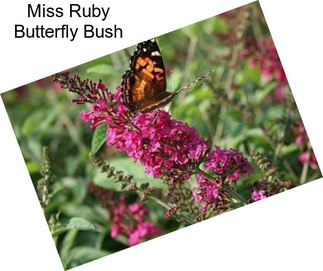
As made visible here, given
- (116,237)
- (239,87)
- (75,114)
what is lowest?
(116,237)

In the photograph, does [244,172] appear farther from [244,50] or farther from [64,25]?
[244,50]

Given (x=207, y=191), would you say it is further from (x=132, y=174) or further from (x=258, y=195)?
(x=132, y=174)

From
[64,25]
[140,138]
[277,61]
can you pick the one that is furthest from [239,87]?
[140,138]

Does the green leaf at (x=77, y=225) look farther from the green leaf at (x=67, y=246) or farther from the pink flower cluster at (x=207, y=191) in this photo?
the pink flower cluster at (x=207, y=191)

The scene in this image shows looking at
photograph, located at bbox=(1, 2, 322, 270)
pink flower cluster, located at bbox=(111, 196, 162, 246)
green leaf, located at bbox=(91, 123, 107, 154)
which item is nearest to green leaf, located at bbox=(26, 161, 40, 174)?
photograph, located at bbox=(1, 2, 322, 270)

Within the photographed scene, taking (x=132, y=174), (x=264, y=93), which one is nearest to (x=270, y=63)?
(x=264, y=93)

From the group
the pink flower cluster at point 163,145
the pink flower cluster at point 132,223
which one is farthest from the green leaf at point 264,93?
the pink flower cluster at point 163,145

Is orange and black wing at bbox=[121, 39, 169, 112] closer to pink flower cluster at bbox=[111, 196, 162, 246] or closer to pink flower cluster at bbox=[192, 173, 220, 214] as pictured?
pink flower cluster at bbox=[192, 173, 220, 214]
